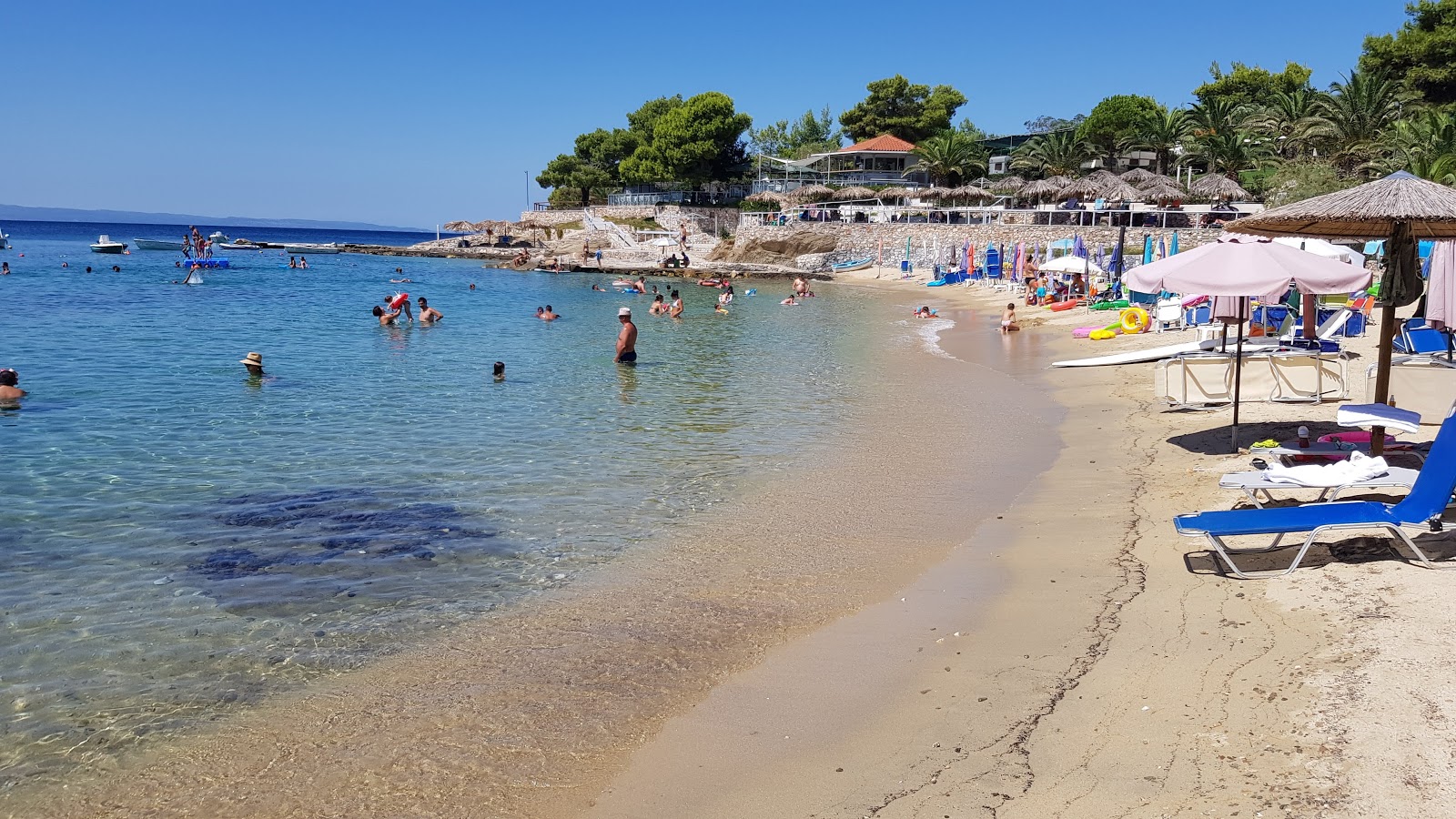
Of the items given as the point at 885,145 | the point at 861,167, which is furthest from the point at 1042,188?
the point at 861,167

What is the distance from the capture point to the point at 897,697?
4934mm

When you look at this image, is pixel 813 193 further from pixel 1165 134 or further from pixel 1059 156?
pixel 1165 134

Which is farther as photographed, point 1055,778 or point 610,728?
point 610,728

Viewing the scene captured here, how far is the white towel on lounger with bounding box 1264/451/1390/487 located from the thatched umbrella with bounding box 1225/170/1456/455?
1170 mm

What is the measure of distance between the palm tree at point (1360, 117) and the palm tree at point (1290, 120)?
105 centimetres

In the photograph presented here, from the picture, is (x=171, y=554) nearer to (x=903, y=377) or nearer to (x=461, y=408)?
(x=461, y=408)

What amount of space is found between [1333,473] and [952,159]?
57088mm

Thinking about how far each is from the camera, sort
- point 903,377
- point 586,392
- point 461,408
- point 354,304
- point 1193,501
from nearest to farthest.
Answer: point 1193,501, point 461,408, point 586,392, point 903,377, point 354,304

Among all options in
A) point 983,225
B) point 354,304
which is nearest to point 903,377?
point 354,304

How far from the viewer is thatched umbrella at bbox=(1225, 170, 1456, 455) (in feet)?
24.6

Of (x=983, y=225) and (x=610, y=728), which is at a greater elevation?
(x=983, y=225)

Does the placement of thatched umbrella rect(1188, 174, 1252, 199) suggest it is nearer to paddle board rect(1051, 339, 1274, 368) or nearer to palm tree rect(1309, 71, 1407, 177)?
palm tree rect(1309, 71, 1407, 177)

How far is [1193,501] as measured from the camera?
7.89m

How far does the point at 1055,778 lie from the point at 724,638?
2.34m
